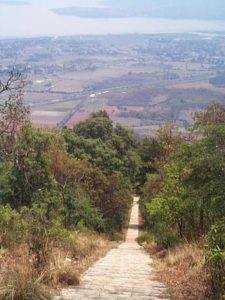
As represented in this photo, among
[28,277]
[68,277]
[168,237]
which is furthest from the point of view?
[168,237]

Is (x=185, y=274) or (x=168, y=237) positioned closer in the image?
(x=185, y=274)

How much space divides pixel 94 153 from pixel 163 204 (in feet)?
76.3

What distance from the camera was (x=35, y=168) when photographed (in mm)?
21969

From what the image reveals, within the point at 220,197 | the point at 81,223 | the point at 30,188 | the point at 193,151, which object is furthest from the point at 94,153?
the point at 220,197

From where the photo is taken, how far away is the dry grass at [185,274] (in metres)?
8.23

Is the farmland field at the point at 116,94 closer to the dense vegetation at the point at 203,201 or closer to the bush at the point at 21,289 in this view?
the dense vegetation at the point at 203,201

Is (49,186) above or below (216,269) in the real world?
below

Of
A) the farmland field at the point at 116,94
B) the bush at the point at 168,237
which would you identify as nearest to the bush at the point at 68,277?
the bush at the point at 168,237

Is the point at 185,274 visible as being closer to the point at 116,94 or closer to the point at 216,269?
the point at 216,269

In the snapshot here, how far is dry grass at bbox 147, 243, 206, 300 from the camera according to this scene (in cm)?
823

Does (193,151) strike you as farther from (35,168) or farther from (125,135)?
(125,135)

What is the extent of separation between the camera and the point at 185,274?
1014 cm

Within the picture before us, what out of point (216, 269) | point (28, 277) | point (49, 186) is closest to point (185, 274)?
point (216, 269)

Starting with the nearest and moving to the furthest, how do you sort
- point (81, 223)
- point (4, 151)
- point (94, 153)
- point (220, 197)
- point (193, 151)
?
point (4, 151) < point (220, 197) < point (193, 151) < point (81, 223) < point (94, 153)
